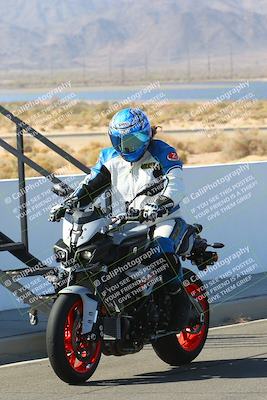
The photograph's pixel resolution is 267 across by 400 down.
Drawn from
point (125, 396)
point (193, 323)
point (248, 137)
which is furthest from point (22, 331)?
point (248, 137)

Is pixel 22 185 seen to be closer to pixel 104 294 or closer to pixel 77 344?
pixel 104 294

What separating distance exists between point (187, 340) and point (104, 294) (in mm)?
1257

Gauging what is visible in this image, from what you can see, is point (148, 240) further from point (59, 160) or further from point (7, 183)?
point (59, 160)

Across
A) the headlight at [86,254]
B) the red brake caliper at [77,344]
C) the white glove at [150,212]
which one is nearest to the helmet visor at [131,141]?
the white glove at [150,212]

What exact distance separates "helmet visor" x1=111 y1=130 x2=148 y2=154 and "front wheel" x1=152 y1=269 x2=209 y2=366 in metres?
1.15

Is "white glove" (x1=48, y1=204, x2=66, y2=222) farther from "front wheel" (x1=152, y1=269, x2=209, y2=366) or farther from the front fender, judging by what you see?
"front wheel" (x1=152, y1=269, x2=209, y2=366)

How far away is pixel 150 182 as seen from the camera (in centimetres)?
920

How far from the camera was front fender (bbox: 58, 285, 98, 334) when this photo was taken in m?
8.39

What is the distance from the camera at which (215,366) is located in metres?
9.35

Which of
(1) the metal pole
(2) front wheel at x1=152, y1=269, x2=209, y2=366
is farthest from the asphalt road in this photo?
(1) the metal pole

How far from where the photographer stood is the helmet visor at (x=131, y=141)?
9086mm

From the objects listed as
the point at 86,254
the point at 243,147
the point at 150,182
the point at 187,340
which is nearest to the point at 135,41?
the point at 243,147

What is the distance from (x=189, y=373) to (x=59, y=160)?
27.1 metres

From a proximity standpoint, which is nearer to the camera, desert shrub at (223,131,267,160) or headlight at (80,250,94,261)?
headlight at (80,250,94,261)
